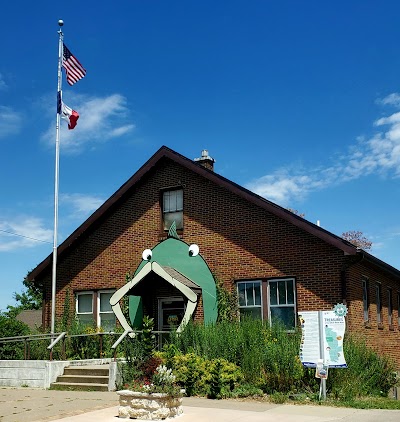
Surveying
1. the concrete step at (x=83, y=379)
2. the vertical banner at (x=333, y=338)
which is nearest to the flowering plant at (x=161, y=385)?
the vertical banner at (x=333, y=338)

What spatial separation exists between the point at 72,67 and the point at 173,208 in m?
6.30

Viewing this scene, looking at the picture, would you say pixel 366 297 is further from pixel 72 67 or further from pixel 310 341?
pixel 72 67

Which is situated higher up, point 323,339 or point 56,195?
point 56,195

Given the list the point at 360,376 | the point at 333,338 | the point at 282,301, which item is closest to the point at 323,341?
the point at 333,338

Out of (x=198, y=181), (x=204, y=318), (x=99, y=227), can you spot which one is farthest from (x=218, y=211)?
(x=99, y=227)

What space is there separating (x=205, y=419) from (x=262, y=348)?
3.73 meters

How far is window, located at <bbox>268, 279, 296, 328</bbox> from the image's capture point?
17.6 metres

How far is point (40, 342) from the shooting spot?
19547 mm

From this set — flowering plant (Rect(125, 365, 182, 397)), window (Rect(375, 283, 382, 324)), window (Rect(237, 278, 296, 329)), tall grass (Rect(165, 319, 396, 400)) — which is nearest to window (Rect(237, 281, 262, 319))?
window (Rect(237, 278, 296, 329))

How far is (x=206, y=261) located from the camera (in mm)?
19172

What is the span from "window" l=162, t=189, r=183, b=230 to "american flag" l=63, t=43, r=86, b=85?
5298 millimetres

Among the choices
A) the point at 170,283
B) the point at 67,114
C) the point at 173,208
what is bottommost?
the point at 170,283

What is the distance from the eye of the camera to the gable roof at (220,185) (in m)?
16.6

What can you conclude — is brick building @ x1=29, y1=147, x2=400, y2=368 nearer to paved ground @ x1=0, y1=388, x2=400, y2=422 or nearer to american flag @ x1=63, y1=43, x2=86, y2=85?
american flag @ x1=63, y1=43, x2=86, y2=85
